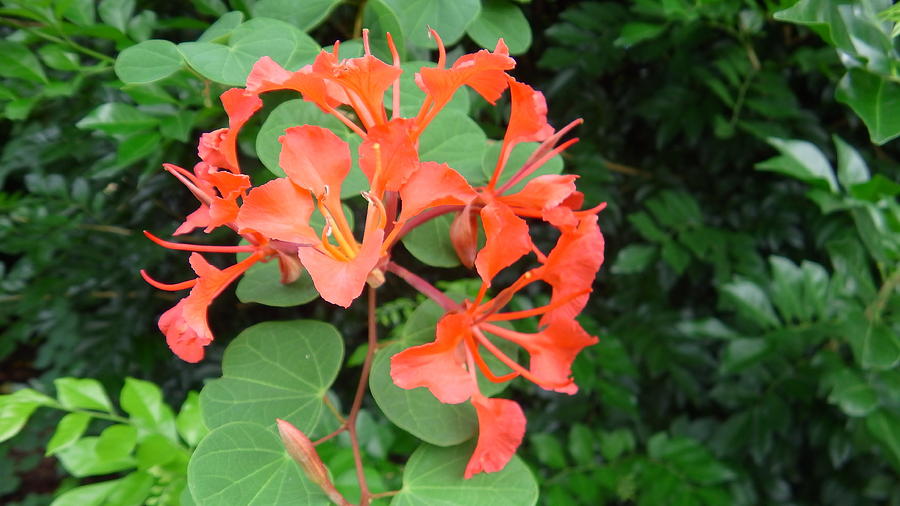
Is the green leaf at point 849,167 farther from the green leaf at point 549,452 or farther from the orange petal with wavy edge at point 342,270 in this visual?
the orange petal with wavy edge at point 342,270

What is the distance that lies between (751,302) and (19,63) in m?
1.02

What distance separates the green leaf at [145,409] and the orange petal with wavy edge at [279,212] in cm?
46

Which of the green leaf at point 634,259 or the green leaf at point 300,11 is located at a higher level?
the green leaf at point 300,11

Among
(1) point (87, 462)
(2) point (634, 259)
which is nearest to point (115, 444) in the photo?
(1) point (87, 462)

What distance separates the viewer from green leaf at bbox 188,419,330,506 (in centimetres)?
49

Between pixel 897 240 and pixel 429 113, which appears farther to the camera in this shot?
pixel 897 240

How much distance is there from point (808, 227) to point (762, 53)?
1.05 ft

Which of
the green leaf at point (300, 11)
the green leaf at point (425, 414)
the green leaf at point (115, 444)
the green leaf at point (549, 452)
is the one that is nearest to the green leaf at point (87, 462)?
the green leaf at point (115, 444)

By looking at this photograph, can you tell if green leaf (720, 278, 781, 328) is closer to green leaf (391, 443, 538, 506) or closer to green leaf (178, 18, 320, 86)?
green leaf (391, 443, 538, 506)

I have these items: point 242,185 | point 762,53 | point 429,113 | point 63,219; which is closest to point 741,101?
point 762,53

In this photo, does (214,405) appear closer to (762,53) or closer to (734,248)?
(734,248)

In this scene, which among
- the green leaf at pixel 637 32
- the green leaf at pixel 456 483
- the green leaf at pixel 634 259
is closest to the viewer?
the green leaf at pixel 456 483

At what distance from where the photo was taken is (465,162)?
0.64 meters

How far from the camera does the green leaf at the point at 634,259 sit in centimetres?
115
